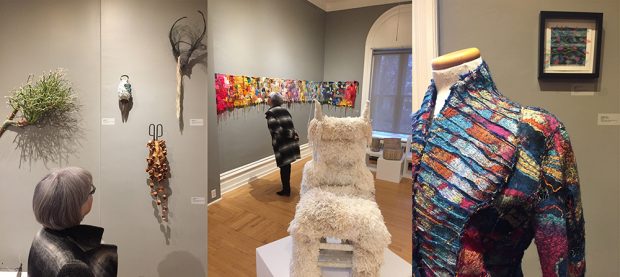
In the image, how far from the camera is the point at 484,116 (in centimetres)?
67

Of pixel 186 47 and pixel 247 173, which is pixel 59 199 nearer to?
pixel 186 47

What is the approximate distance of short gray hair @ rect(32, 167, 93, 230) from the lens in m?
1.14

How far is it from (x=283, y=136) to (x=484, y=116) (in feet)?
6.71

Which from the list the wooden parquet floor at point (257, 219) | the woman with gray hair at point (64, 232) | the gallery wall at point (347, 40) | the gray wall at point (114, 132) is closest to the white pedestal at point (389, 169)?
the wooden parquet floor at point (257, 219)

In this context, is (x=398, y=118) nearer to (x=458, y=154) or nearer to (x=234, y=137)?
(x=234, y=137)

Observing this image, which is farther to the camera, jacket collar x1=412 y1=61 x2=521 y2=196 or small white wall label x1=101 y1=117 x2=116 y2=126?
small white wall label x1=101 y1=117 x2=116 y2=126

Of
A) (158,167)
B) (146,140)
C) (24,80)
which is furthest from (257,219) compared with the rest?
(24,80)

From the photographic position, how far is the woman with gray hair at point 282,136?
260 cm

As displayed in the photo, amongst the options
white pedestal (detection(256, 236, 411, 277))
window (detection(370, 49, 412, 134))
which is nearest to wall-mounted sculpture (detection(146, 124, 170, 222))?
white pedestal (detection(256, 236, 411, 277))

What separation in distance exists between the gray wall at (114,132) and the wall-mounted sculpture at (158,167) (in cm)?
4

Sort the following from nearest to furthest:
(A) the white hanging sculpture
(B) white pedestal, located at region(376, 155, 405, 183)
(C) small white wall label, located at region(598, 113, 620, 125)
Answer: (A) the white hanging sculpture < (C) small white wall label, located at region(598, 113, 620, 125) < (B) white pedestal, located at region(376, 155, 405, 183)

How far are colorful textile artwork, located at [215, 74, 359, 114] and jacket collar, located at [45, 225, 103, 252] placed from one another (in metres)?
1.51

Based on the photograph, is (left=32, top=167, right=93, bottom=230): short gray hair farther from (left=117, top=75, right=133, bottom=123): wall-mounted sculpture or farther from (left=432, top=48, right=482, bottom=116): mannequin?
(left=432, top=48, right=482, bottom=116): mannequin

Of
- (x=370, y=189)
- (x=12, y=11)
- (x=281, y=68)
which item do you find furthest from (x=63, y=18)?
(x=370, y=189)
